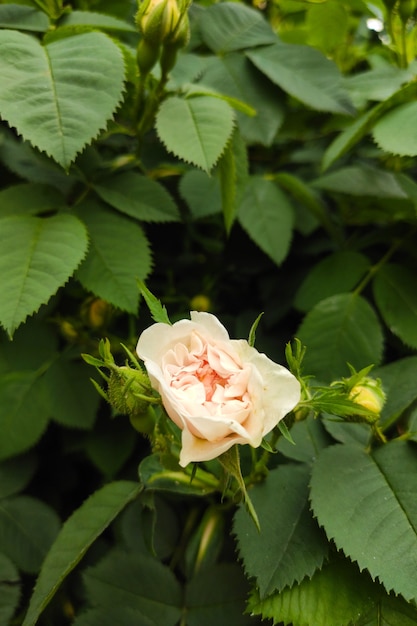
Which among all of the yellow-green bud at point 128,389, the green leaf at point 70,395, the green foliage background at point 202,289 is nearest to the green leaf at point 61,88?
the green foliage background at point 202,289

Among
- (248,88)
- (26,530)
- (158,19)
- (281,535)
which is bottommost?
(26,530)

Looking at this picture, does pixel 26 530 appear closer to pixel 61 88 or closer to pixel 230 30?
pixel 61 88

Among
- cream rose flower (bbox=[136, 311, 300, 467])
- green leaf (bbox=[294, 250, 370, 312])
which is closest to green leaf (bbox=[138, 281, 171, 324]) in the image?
cream rose flower (bbox=[136, 311, 300, 467])

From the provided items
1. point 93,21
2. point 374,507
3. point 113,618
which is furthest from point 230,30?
point 113,618

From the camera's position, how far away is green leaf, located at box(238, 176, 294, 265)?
86 cm

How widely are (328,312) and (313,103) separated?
32 centimetres

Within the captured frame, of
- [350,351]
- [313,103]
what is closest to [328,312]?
[350,351]

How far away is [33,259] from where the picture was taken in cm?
67

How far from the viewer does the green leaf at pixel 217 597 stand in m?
0.68

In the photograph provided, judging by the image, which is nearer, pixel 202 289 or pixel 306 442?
pixel 306 442

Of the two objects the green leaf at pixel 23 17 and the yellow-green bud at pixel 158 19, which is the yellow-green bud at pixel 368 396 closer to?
the yellow-green bud at pixel 158 19

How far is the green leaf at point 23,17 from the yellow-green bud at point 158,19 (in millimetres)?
168

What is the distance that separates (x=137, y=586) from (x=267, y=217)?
0.53 metres

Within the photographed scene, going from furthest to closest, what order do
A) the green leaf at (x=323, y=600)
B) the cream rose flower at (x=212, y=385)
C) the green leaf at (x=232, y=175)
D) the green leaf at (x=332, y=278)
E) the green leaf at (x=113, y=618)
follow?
the green leaf at (x=332, y=278), the green leaf at (x=232, y=175), the green leaf at (x=113, y=618), the green leaf at (x=323, y=600), the cream rose flower at (x=212, y=385)
